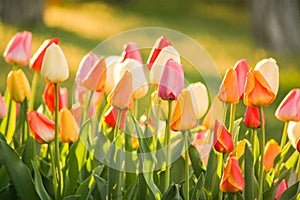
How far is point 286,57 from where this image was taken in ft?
24.8

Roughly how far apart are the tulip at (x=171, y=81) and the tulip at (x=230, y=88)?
0.14 meters

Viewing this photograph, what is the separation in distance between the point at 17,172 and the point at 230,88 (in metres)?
0.52

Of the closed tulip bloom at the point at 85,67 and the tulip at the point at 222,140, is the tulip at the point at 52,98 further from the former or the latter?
the tulip at the point at 222,140

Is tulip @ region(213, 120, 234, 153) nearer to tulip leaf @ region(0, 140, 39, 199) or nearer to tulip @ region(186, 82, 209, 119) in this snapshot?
tulip @ region(186, 82, 209, 119)

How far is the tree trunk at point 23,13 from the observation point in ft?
27.3

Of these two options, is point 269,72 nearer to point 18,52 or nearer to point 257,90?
point 257,90

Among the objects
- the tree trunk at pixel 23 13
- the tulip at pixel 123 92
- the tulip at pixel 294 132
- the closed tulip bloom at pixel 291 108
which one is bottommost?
the tulip at pixel 294 132

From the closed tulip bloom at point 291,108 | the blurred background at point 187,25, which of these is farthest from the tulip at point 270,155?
the blurred background at point 187,25

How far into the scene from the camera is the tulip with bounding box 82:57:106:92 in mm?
2000

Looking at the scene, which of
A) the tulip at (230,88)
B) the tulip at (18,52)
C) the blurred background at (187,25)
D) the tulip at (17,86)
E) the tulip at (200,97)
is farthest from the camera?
the blurred background at (187,25)

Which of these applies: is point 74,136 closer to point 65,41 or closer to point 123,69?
point 123,69

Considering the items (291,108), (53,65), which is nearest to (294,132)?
(291,108)

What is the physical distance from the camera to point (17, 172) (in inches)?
77.6

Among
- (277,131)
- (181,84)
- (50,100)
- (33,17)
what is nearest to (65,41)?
(33,17)
